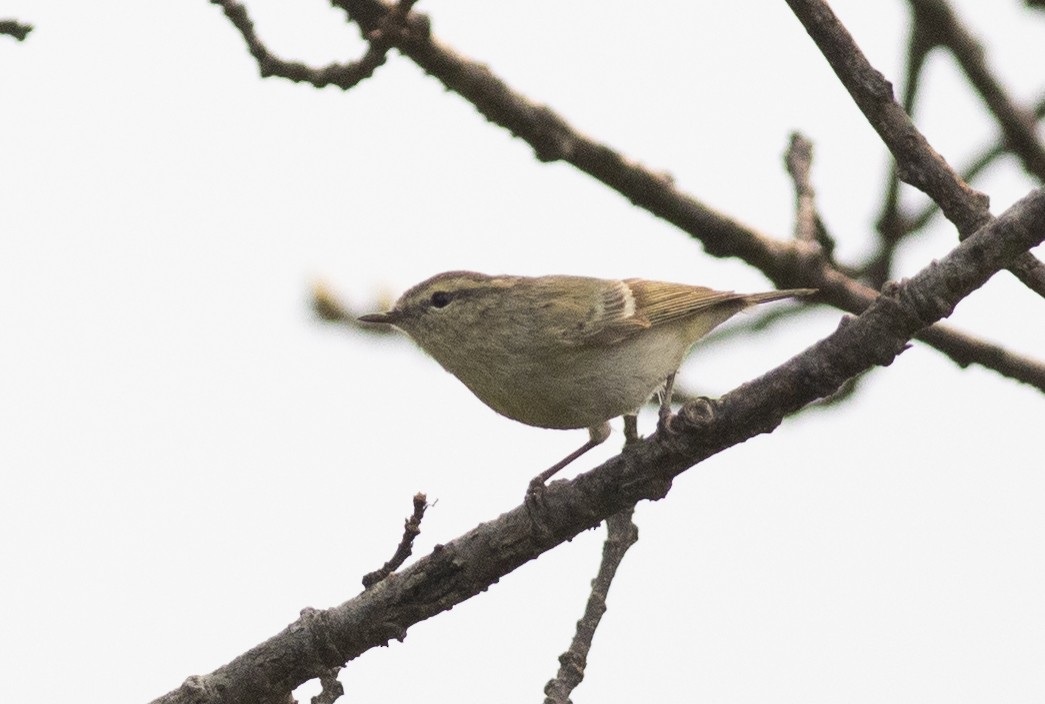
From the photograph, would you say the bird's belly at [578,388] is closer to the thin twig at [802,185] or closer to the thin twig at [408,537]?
the thin twig at [802,185]

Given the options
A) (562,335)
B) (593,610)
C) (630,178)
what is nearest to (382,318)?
(562,335)

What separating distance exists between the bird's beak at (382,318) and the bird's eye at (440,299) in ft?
0.70

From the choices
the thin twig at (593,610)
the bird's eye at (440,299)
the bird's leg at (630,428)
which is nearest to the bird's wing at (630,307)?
the bird's leg at (630,428)

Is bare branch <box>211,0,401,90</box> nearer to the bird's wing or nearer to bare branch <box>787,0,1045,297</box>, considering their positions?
bare branch <box>787,0,1045,297</box>

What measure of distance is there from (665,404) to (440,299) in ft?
6.36

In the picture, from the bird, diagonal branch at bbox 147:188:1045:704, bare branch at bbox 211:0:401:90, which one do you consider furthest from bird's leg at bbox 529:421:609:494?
bare branch at bbox 211:0:401:90

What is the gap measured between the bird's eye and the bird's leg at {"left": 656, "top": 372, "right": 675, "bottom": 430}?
1286 millimetres

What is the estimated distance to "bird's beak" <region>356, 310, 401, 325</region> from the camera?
21.7 ft

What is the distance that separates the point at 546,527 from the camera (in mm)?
4531

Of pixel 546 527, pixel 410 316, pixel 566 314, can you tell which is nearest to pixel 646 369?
pixel 566 314

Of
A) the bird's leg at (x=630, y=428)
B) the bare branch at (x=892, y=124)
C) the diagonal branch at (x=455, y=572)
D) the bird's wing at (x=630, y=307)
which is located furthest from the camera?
the bird's wing at (x=630, y=307)

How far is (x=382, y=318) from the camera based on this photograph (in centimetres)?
662

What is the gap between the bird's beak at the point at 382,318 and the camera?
662cm

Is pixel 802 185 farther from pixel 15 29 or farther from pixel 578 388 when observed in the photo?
pixel 15 29
